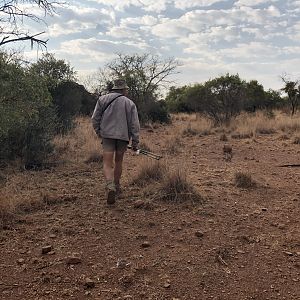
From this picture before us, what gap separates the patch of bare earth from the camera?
3264 millimetres

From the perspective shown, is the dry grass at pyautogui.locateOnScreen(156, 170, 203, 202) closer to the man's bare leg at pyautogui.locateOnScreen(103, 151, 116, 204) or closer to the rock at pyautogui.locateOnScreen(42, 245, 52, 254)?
the man's bare leg at pyautogui.locateOnScreen(103, 151, 116, 204)

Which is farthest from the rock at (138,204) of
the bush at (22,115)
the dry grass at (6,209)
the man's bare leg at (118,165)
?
the bush at (22,115)

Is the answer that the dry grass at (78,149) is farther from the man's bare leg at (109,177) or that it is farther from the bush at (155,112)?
the bush at (155,112)

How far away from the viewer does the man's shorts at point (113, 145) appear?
5.71m

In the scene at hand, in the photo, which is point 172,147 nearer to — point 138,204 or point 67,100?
point 67,100

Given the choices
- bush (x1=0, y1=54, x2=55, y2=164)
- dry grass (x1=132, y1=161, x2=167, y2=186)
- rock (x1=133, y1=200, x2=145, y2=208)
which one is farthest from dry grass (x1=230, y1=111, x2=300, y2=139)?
rock (x1=133, y1=200, x2=145, y2=208)

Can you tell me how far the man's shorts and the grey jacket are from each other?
0.29ft

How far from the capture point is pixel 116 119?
18.6ft

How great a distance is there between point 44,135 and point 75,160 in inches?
32.5

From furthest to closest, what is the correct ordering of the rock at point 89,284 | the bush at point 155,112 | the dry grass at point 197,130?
1. the bush at point 155,112
2. the dry grass at point 197,130
3. the rock at point 89,284

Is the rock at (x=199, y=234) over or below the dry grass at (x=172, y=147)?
below

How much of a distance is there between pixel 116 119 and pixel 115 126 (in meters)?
0.10

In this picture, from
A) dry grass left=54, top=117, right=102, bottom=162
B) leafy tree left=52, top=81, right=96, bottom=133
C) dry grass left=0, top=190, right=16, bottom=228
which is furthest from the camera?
leafy tree left=52, top=81, right=96, bottom=133

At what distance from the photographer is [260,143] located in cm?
1278
